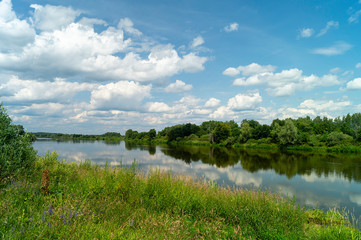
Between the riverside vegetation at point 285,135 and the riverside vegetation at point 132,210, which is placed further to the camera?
the riverside vegetation at point 285,135

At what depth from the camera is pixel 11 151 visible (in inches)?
252

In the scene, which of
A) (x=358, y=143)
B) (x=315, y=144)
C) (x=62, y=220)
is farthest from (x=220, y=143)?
(x=62, y=220)

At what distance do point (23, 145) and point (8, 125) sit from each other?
0.81 metres

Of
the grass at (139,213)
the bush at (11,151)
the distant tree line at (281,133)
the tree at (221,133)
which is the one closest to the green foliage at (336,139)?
the distant tree line at (281,133)

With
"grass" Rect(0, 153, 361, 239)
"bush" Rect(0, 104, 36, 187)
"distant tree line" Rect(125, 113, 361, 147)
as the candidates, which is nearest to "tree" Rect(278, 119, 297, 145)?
"distant tree line" Rect(125, 113, 361, 147)

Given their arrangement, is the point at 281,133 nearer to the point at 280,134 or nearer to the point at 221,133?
the point at 280,134

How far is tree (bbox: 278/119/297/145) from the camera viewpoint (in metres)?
58.4

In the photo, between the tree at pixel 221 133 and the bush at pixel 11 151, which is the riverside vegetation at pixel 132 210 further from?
the tree at pixel 221 133

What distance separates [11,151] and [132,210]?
426 cm

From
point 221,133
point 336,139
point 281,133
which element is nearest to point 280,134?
point 281,133

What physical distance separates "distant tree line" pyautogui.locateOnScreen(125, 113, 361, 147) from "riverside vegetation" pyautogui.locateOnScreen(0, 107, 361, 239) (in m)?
56.4

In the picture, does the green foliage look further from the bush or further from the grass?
the bush

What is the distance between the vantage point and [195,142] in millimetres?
88312

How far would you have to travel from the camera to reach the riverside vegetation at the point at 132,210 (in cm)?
403
